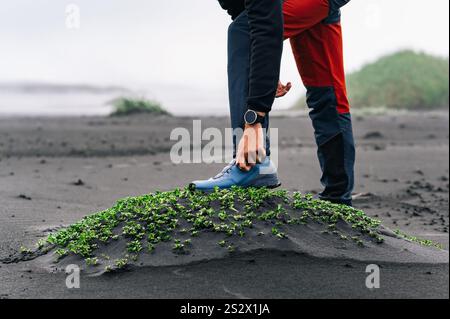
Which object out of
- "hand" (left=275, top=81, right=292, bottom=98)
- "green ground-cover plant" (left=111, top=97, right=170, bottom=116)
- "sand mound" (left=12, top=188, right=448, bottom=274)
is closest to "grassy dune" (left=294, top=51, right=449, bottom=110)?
"green ground-cover plant" (left=111, top=97, right=170, bottom=116)

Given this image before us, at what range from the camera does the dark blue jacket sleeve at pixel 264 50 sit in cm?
357

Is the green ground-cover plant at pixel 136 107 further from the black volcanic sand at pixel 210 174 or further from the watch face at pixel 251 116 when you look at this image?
the watch face at pixel 251 116

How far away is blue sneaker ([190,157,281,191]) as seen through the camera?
157 inches

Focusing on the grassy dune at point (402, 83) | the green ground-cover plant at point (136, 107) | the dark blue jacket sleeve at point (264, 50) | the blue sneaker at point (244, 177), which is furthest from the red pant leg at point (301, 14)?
the grassy dune at point (402, 83)

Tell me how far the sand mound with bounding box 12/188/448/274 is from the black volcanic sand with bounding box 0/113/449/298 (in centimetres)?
2

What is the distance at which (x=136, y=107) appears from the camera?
17031 millimetres

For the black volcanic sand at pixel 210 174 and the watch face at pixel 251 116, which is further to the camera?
the watch face at pixel 251 116

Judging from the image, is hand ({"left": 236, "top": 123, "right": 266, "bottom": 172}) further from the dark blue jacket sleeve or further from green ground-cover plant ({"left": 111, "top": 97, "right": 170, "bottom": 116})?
green ground-cover plant ({"left": 111, "top": 97, "right": 170, "bottom": 116})

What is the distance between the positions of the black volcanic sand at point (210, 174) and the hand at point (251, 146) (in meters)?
0.44

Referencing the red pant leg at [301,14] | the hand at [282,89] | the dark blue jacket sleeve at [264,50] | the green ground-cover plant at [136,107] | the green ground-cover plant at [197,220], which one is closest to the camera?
the dark blue jacket sleeve at [264,50]
